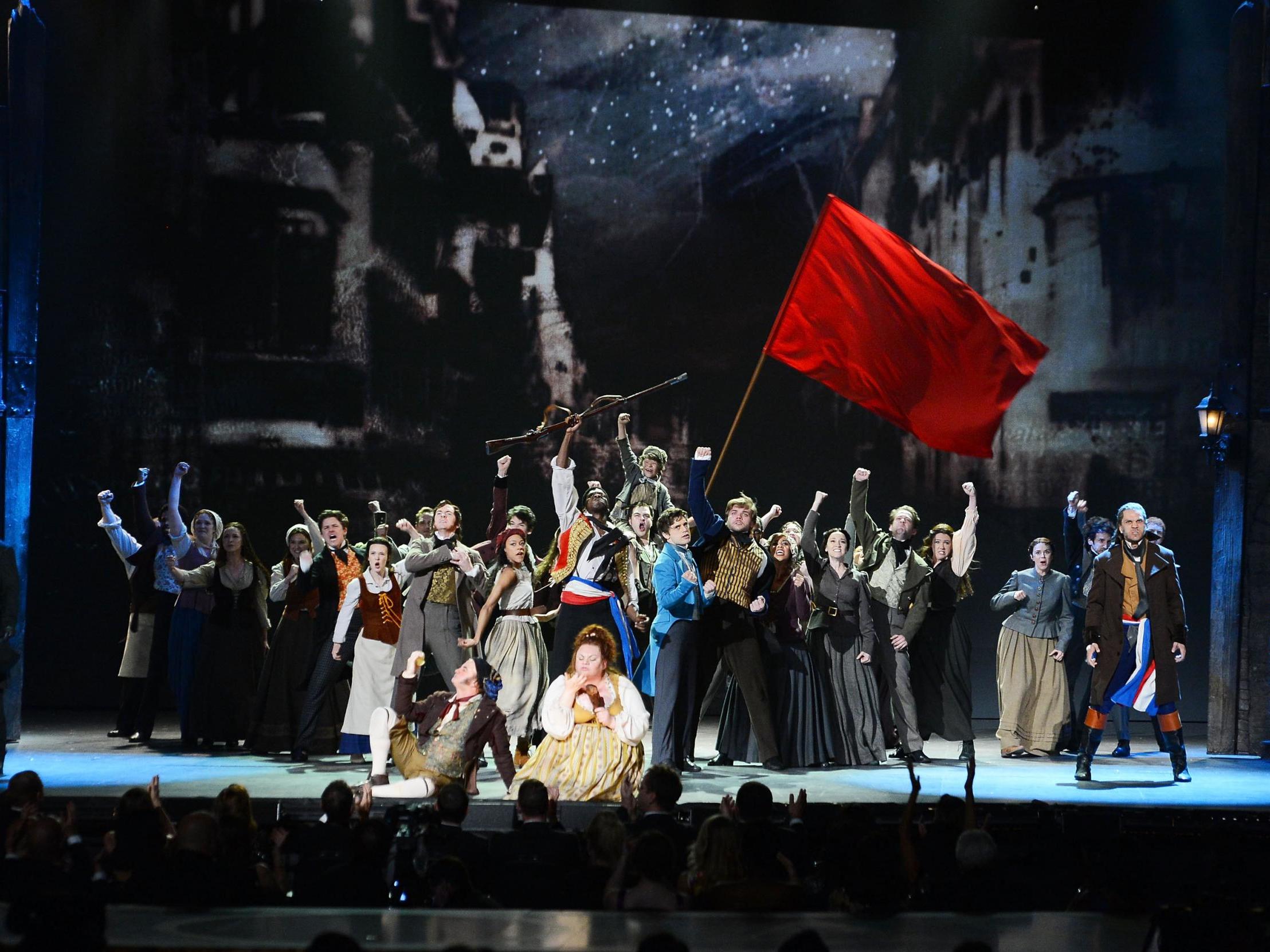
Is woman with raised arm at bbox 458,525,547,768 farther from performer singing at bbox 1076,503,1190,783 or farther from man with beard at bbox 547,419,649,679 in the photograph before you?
performer singing at bbox 1076,503,1190,783

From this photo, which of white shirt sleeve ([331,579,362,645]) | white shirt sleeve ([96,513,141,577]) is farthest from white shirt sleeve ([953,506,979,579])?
white shirt sleeve ([96,513,141,577])

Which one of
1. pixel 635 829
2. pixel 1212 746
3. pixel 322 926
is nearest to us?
pixel 322 926

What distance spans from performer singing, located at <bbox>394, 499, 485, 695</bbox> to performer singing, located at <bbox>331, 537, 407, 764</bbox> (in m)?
0.10

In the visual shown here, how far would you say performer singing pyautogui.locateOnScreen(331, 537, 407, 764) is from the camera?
8.41 m

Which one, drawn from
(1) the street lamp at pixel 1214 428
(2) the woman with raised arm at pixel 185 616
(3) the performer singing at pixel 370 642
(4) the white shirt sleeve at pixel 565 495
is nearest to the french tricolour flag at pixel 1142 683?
(1) the street lamp at pixel 1214 428

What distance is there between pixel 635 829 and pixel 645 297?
725 centimetres

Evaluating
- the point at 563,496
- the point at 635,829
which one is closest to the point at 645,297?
the point at 563,496

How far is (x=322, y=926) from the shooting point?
11.9ft

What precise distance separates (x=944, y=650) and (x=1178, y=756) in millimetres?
1583

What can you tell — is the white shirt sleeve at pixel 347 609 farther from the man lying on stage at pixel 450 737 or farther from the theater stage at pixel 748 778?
the man lying on stage at pixel 450 737

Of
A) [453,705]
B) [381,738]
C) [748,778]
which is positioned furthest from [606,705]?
[748,778]

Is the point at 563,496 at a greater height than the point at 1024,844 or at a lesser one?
greater

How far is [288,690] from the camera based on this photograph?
8.67 m

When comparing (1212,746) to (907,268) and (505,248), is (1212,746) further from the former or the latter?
(505,248)
